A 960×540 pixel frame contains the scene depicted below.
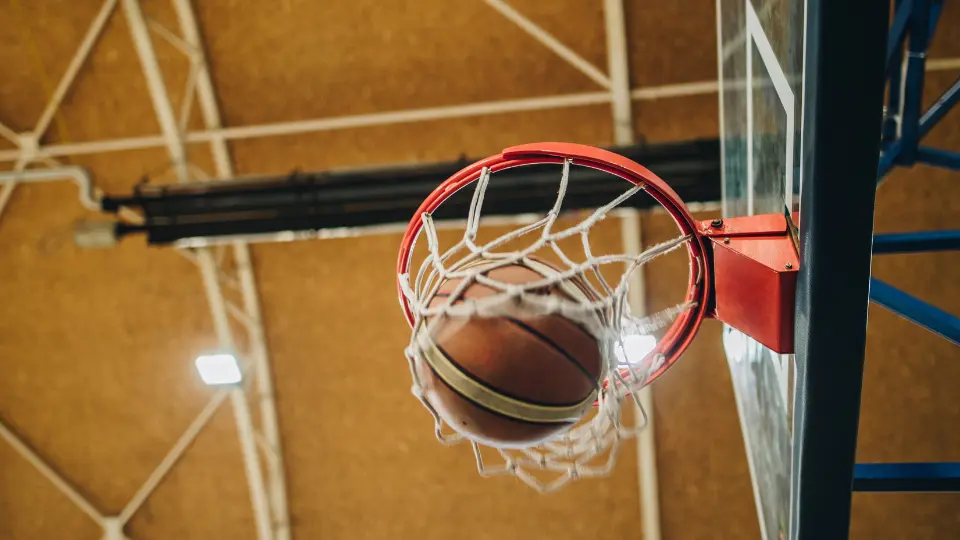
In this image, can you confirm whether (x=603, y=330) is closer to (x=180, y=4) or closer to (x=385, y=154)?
(x=385, y=154)

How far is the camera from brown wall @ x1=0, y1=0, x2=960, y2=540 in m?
5.18

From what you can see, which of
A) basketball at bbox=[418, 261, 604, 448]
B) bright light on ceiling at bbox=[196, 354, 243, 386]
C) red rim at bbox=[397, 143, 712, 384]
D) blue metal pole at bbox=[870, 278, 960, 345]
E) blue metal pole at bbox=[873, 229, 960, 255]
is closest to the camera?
basketball at bbox=[418, 261, 604, 448]

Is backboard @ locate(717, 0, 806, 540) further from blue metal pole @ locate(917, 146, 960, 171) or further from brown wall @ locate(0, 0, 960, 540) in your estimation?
brown wall @ locate(0, 0, 960, 540)

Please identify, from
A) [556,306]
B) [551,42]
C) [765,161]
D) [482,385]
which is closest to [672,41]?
[551,42]

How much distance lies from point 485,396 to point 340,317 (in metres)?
4.10

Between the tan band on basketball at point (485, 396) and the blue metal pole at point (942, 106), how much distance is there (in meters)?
2.59

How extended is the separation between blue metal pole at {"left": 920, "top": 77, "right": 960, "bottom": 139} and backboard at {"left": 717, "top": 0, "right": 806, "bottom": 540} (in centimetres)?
96

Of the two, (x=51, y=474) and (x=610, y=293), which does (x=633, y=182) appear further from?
(x=51, y=474)

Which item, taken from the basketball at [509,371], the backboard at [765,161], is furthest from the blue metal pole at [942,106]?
the basketball at [509,371]

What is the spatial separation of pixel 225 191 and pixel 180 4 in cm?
156

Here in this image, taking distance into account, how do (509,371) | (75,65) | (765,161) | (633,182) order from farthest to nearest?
(75,65) < (765,161) < (633,182) < (509,371)

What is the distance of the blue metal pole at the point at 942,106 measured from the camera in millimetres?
3270

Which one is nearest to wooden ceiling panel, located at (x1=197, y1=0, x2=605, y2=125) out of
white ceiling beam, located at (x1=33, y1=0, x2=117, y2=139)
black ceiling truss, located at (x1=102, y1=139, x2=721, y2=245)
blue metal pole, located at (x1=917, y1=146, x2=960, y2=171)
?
white ceiling beam, located at (x1=33, y1=0, x2=117, y2=139)

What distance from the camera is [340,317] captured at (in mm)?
5902
